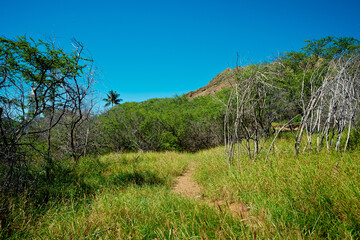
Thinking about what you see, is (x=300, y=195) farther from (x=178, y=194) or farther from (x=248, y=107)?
(x=248, y=107)

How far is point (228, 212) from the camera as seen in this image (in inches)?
89.0

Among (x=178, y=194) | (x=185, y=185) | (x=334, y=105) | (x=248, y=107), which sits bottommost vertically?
(x=185, y=185)

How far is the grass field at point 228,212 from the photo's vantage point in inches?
67.6

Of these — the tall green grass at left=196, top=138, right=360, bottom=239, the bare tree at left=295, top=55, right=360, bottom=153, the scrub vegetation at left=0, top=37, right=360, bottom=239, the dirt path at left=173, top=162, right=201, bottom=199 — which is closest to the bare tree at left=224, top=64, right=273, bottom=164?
the scrub vegetation at left=0, top=37, right=360, bottom=239

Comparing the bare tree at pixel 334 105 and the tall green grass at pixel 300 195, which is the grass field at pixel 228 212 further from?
the bare tree at pixel 334 105

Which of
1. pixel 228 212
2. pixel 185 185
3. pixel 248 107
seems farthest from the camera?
pixel 248 107

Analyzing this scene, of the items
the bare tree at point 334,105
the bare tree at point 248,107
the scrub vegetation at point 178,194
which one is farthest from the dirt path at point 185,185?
the bare tree at point 334,105

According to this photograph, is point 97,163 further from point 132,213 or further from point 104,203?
point 132,213

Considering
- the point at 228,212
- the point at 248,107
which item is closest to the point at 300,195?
the point at 228,212

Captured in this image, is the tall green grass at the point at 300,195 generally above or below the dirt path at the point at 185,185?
above

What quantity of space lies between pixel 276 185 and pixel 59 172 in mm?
5764

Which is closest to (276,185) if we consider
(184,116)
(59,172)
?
(59,172)

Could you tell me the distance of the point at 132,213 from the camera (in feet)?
8.07

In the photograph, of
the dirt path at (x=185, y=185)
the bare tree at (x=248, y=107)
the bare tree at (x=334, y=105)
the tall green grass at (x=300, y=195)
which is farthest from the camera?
the dirt path at (x=185, y=185)
